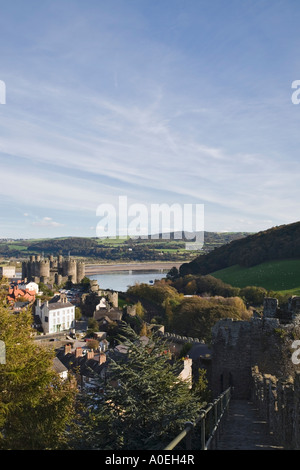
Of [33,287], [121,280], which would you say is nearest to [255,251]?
[121,280]

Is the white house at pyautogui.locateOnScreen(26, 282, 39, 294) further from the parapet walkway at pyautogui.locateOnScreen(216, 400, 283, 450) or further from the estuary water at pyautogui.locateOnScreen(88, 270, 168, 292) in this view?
the parapet walkway at pyautogui.locateOnScreen(216, 400, 283, 450)

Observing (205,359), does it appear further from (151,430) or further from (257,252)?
(257,252)

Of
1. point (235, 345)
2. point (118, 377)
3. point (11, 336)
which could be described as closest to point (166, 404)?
point (118, 377)

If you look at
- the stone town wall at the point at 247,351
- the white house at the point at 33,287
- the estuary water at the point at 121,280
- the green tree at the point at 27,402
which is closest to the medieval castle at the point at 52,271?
the white house at the point at 33,287

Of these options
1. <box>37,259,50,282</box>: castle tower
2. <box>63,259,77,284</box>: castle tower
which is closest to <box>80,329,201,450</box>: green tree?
<box>37,259,50,282</box>: castle tower

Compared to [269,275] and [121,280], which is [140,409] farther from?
[121,280]
